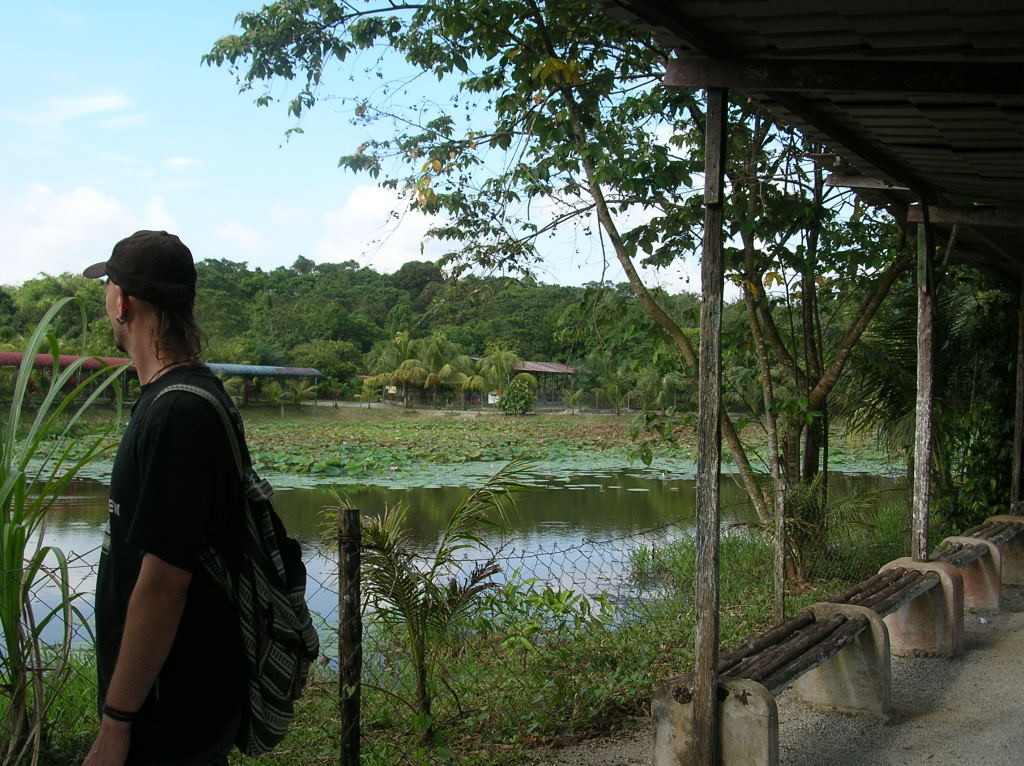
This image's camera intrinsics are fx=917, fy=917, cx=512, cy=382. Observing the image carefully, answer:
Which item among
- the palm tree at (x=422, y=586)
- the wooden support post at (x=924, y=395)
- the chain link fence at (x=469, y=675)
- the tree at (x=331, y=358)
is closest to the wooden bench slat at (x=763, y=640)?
the chain link fence at (x=469, y=675)

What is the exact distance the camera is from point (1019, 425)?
6438 millimetres

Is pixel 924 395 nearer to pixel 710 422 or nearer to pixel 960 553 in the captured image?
pixel 960 553

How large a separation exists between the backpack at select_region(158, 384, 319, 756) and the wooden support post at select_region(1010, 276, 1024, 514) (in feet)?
19.7

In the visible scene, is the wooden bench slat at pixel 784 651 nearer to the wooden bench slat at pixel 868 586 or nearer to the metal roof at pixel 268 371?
the wooden bench slat at pixel 868 586

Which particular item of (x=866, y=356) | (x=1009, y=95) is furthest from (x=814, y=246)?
(x=1009, y=95)

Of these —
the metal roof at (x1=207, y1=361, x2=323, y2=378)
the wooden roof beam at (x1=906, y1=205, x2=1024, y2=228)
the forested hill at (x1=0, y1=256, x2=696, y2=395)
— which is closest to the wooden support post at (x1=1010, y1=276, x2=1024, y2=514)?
the wooden roof beam at (x1=906, y1=205, x2=1024, y2=228)

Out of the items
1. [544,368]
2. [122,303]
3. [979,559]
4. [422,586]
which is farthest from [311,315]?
[122,303]

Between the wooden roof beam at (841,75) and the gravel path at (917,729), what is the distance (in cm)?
226

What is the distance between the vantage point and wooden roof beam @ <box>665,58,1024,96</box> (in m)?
2.73

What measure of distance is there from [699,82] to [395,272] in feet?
145

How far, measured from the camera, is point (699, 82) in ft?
9.13

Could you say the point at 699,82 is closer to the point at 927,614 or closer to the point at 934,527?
the point at 927,614

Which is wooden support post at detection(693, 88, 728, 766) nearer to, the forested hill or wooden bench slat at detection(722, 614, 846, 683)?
wooden bench slat at detection(722, 614, 846, 683)

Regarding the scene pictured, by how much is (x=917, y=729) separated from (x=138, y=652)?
3.15 meters
